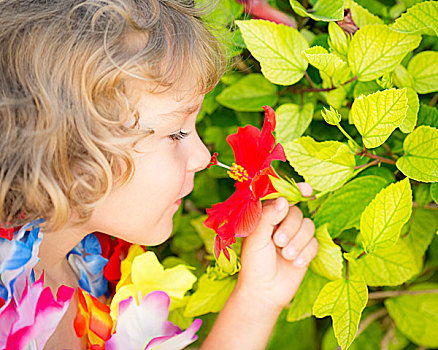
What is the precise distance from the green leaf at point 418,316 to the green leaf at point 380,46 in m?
0.44

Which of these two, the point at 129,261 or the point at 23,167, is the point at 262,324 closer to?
the point at 129,261

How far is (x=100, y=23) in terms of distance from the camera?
0.74 meters

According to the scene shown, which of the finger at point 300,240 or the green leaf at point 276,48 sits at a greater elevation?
the green leaf at point 276,48

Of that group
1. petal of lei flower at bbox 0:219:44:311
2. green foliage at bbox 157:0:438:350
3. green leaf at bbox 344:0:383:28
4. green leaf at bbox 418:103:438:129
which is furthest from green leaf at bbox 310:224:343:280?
petal of lei flower at bbox 0:219:44:311

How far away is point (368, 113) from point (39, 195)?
1.49ft

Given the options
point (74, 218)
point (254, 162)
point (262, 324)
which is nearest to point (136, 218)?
point (74, 218)

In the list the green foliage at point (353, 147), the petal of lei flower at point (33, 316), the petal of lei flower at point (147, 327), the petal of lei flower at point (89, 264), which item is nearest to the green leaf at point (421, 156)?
the green foliage at point (353, 147)

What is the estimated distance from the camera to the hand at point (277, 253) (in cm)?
85

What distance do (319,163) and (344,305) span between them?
197 millimetres

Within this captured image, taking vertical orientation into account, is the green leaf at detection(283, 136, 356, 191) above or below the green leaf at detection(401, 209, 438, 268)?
above

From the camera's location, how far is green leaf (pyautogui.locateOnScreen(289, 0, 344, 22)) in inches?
29.3

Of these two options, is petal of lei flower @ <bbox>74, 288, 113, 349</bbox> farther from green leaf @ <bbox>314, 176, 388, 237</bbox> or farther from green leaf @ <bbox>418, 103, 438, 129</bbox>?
green leaf @ <bbox>418, 103, 438, 129</bbox>

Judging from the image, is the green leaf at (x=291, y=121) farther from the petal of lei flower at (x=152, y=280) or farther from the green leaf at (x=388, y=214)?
the petal of lei flower at (x=152, y=280)

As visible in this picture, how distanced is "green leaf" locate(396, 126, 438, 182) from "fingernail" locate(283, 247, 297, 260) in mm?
233
